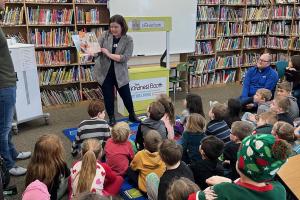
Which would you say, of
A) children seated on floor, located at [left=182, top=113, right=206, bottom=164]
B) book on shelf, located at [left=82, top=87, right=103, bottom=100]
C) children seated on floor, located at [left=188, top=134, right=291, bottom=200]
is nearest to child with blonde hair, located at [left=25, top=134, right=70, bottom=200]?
children seated on floor, located at [left=182, top=113, right=206, bottom=164]

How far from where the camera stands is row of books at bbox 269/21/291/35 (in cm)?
648

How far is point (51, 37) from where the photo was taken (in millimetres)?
4695

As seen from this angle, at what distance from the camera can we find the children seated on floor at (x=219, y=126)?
287 cm

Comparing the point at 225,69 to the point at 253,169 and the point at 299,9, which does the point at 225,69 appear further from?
the point at 253,169

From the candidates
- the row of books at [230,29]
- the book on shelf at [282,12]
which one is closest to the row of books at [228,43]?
the row of books at [230,29]

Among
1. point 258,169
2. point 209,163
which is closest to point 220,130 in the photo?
point 209,163

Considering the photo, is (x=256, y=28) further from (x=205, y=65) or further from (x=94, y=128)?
(x=94, y=128)

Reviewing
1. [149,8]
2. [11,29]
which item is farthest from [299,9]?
[11,29]

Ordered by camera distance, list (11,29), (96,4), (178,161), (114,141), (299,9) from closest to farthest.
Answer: (178,161), (114,141), (11,29), (96,4), (299,9)

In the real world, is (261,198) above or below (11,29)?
below

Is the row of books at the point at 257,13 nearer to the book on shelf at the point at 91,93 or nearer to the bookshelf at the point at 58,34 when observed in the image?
the bookshelf at the point at 58,34

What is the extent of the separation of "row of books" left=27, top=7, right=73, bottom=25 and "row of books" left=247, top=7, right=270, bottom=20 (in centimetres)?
397

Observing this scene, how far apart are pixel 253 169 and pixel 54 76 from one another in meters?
4.17

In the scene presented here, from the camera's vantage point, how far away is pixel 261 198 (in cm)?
120
